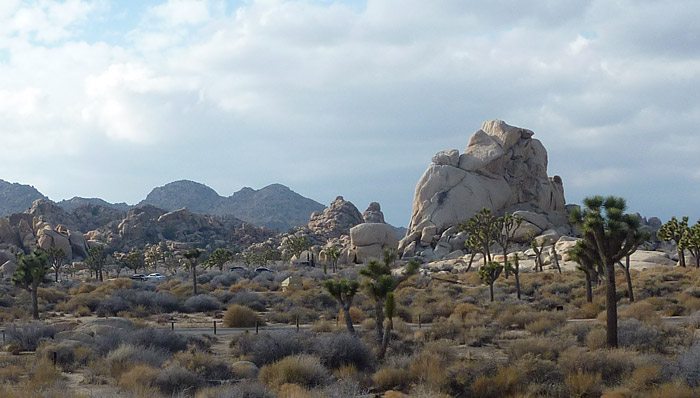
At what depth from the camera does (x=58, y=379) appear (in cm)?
1485

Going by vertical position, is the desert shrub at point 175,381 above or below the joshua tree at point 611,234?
below

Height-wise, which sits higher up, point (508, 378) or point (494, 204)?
point (494, 204)

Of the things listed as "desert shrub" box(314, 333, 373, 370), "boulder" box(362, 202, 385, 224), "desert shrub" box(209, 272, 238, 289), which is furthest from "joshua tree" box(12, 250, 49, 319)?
"boulder" box(362, 202, 385, 224)

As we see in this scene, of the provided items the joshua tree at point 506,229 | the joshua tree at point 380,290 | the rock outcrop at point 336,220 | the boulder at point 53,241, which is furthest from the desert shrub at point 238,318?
the rock outcrop at point 336,220

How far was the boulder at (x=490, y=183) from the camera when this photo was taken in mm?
→ 94625

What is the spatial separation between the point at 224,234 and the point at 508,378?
464 ft

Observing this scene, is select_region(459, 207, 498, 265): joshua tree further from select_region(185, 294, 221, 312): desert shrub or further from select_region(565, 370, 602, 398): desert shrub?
select_region(565, 370, 602, 398): desert shrub

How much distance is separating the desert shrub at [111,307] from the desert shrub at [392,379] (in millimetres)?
23480

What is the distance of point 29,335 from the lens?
21.2 meters

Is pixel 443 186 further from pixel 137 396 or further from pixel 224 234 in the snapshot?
pixel 137 396

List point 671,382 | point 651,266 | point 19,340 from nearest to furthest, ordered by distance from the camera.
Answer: point 671,382
point 19,340
point 651,266

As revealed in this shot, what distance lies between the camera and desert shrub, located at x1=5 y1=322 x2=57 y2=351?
2081cm

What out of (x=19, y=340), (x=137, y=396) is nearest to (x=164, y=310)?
(x=19, y=340)

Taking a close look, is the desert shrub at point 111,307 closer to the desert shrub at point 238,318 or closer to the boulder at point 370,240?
the desert shrub at point 238,318
